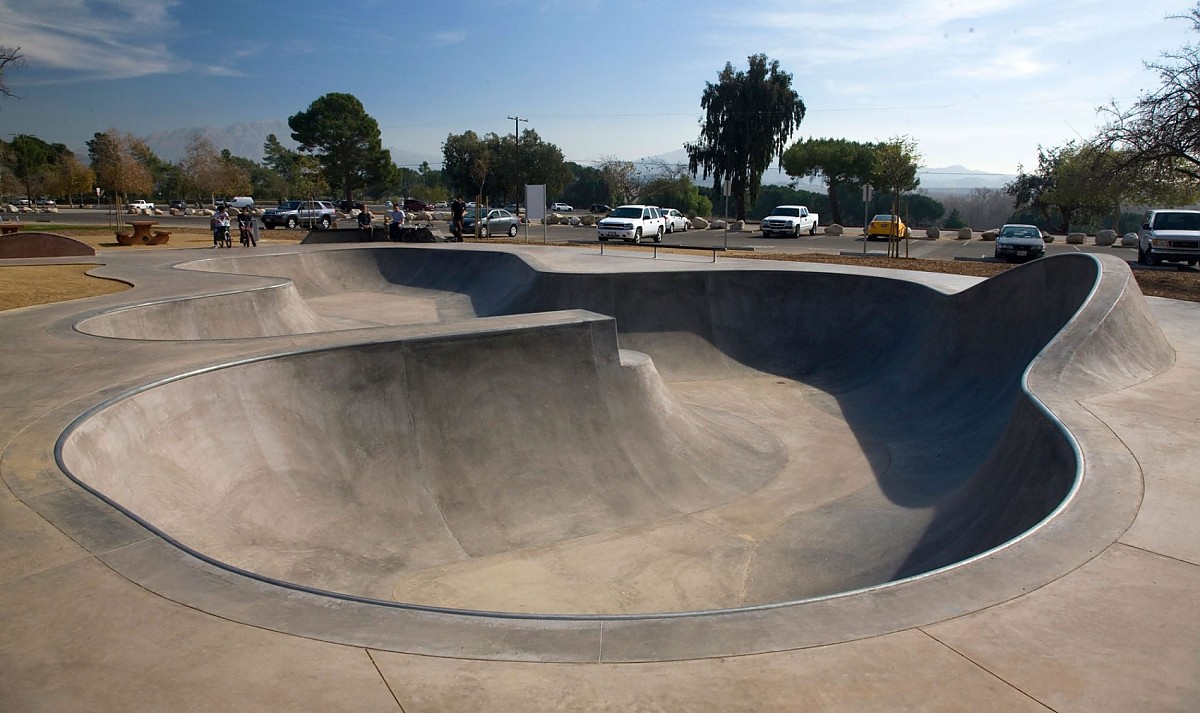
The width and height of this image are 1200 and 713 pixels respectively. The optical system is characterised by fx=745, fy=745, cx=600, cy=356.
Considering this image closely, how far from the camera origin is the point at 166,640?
3.08 metres

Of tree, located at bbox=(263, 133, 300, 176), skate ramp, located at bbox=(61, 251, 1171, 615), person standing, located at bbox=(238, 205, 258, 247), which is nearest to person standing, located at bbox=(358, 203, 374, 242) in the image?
person standing, located at bbox=(238, 205, 258, 247)

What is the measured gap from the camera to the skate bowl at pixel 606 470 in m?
4.46

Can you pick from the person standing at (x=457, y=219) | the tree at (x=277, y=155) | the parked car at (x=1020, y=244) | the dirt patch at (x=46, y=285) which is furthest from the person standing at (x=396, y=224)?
the tree at (x=277, y=155)

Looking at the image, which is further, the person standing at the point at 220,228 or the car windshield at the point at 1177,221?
the person standing at the point at 220,228

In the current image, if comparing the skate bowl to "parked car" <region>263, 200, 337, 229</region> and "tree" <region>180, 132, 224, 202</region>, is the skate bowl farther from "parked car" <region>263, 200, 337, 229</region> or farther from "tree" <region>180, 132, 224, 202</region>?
"tree" <region>180, 132, 224, 202</region>

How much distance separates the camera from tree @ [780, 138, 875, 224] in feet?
213

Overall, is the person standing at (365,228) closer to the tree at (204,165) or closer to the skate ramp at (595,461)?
the skate ramp at (595,461)

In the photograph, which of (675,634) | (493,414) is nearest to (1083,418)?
(675,634)

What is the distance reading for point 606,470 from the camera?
8477 mm

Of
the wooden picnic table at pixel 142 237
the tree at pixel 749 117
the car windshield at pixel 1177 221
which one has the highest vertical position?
the tree at pixel 749 117

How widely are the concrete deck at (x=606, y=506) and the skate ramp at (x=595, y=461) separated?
0.04 m

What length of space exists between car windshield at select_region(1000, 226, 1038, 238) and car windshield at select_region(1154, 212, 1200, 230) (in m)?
3.98

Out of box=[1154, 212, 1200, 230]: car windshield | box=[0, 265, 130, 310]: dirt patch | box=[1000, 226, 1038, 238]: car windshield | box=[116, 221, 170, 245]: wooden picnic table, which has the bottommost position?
box=[0, 265, 130, 310]: dirt patch

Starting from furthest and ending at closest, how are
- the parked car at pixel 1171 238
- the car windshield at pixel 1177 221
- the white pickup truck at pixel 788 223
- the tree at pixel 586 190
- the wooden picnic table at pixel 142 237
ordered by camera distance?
1. the tree at pixel 586 190
2. the white pickup truck at pixel 788 223
3. the wooden picnic table at pixel 142 237
4. the car windshield at pixel 1177 221
5. the parked car at pixel 1171 238
